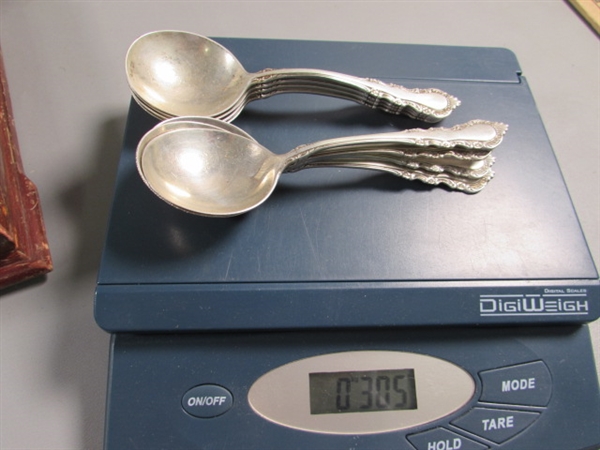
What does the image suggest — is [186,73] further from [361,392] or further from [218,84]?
[361,392]

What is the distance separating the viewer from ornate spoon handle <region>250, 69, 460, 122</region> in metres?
0.61

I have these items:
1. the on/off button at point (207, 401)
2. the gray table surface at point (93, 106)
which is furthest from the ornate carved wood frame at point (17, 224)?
the on/off button at point (207, 401)

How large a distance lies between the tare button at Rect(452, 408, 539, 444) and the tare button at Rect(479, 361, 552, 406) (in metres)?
0.01

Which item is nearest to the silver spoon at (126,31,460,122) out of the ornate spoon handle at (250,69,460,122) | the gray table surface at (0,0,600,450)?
the ornate spoon handle at (250,69,460,122)

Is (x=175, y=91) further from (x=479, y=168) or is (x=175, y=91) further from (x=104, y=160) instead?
(x=479, y=168)

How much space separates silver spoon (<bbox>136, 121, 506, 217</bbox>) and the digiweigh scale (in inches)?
0.8

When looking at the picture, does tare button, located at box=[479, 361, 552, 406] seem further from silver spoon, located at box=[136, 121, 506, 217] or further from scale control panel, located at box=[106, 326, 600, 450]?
→ silver spoon, located at box=[136, 121, 506, 217]

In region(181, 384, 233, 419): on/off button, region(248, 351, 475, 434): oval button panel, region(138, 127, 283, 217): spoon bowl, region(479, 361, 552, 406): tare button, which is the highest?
region(138, 127, 283, 217): spoon bowl

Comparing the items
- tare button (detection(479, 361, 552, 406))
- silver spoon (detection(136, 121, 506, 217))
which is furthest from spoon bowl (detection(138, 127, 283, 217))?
tare button (detection(479, 361, 552, 406))

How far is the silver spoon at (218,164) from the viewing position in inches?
21.0

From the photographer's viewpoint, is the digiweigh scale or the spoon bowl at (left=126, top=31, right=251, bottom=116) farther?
the spoon bowl at (left=126, top=31, right=251, bottom=116)

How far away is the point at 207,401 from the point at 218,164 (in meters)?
0.23

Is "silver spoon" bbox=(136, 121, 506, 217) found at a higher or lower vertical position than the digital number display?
higher

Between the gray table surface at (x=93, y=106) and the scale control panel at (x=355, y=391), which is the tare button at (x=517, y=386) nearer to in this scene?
the scale control panel at (x=355, y=391)
